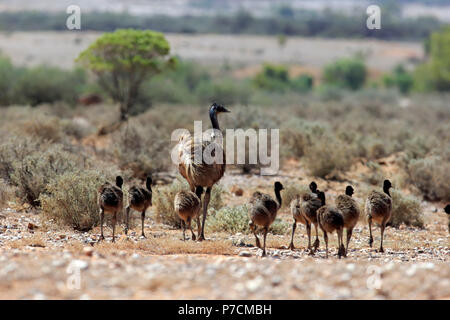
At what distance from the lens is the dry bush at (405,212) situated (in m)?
14.1

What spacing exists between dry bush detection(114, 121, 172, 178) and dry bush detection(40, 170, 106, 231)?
5.28 meters

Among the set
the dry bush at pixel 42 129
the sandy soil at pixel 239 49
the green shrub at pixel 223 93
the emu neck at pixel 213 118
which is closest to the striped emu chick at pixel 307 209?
the emu neck at pixel 213 118

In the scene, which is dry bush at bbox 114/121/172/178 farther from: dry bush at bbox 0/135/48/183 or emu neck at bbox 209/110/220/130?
emu neck at bbox 209/110/220/130

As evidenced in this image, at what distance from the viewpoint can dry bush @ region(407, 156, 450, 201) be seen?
17172mm

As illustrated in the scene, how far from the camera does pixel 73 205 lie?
1173 centimetres

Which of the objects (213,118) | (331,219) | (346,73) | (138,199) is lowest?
(138,199)

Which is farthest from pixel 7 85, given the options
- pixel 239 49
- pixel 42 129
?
pixel 239 49

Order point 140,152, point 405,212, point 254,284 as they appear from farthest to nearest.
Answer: point 140,152
point 405,212
point 254,284

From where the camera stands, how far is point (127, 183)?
14953mm

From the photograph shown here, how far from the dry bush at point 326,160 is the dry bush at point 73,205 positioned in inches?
327

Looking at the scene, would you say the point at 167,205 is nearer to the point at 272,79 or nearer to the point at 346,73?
the point at 272,79

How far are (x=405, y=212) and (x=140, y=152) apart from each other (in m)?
7.45

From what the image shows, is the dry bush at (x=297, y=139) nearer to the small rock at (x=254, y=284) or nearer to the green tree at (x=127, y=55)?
the green tree at (x=127, y=55)

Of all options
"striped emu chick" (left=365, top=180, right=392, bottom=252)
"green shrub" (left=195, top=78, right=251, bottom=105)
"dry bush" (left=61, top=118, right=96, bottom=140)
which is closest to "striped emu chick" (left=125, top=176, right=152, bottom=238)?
"striped emu chick" (left=365, top=180, right=392, bottom=252)
